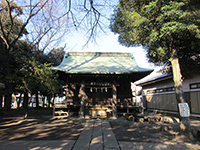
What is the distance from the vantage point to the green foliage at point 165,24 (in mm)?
5230

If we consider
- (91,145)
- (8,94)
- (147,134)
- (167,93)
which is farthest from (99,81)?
(8,94)

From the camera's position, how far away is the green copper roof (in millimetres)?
9469

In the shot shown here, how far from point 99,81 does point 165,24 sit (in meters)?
6.51

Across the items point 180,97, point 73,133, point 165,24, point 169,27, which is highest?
point 165,24

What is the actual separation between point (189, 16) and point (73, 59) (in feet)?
30.9

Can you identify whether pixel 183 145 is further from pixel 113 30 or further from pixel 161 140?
pixel 113 30

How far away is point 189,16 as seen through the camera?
17.5ft

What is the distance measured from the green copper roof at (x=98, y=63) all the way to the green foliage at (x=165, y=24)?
3197 millimetres

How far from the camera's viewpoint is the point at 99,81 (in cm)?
1055

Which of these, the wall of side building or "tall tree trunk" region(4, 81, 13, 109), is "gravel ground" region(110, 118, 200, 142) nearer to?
the wall of side building

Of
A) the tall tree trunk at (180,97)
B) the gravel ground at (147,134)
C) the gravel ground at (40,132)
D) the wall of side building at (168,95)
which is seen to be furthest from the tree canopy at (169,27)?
the gravel ground at (40,132)

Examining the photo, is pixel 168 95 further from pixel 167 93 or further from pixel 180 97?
pixel 180 97

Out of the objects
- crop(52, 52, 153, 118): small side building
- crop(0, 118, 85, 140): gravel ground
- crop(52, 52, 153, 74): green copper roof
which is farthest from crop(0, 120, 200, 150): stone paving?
crop(52, 52, 153, 74): green copper roof

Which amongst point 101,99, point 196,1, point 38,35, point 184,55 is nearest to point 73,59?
point 101,99
